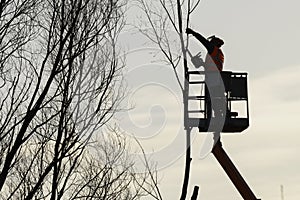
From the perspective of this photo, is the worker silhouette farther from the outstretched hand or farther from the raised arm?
the outstretched hand

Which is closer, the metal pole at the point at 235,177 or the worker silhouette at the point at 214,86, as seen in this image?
the worker silhouette at the point at 214,86

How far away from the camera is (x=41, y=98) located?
924 centimetres

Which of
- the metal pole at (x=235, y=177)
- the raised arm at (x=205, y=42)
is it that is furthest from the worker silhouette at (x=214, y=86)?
the metal pole at (x=235, y=177)

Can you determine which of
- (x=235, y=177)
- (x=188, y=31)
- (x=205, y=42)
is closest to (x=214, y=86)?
(x=205, y=42)

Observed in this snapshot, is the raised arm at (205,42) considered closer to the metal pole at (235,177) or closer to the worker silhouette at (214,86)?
the worker silhouette at (214,86)

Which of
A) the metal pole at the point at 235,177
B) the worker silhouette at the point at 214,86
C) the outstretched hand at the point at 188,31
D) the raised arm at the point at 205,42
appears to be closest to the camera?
the worker silhouette at the point at 214,86

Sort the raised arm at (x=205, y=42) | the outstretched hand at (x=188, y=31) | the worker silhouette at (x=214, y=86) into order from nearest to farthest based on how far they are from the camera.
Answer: the worker silhouette at (x=214, y=86), the raised arm at (x=205, y=42), the outstretched hand at (x=188, y=31)

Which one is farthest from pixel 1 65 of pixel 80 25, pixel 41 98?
pixel 80 25

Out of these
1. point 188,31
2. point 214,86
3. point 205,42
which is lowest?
point 214,86

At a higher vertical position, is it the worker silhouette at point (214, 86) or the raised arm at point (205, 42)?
the raised arm at point (205, 42)

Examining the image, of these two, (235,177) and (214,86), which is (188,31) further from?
(235,177)

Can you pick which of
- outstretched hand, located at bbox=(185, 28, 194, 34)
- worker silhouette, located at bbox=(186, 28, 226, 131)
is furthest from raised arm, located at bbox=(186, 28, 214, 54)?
outstretched hand, located at bbox=(185, 28, 194, 34)

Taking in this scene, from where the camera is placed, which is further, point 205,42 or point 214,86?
point 205,42

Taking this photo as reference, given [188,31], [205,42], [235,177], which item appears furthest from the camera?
[188,31]
